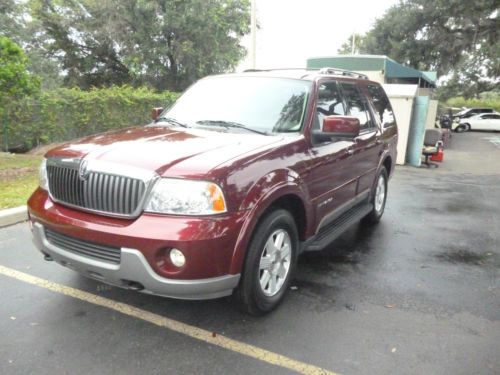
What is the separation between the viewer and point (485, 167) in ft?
40.7

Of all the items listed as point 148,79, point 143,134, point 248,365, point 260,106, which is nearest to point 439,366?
point 248,365

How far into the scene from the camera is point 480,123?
28.7 m

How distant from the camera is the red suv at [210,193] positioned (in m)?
2.69

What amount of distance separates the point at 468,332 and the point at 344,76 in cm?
287

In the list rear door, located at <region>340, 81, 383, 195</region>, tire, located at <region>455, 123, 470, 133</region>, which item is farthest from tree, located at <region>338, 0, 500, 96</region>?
rear door, located at <region>340, 81, 383, 195</region>

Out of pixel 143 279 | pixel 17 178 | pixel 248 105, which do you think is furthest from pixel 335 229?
pixel 17 178

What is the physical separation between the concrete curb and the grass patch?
279 millimetres

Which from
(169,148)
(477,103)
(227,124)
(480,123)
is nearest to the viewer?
(169,148)

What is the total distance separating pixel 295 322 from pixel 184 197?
4.38 ft

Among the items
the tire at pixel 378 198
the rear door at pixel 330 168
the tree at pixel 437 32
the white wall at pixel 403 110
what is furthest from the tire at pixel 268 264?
the tree at pixel 437 32

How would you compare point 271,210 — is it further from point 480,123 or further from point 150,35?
point 480,123

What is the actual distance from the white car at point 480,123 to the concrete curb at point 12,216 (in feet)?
95.3

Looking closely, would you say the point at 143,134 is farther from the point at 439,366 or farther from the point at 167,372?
the point at 439,366

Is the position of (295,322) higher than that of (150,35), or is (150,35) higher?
(150,35)
